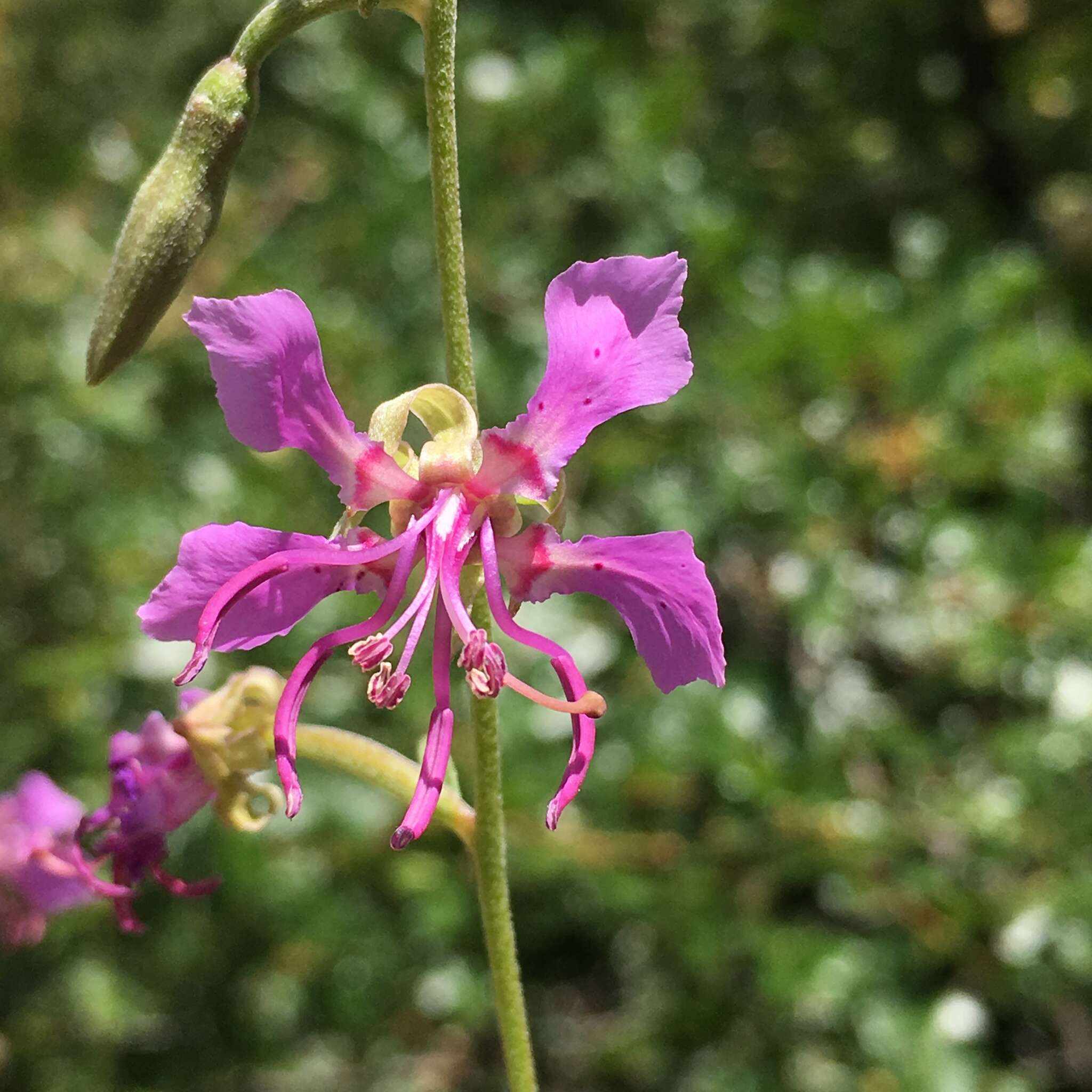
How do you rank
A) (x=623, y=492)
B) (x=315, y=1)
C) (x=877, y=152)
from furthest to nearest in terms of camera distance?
(x=877, y=152) < (x=623, y=492) < (x=315, y=1)

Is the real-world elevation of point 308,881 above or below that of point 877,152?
below

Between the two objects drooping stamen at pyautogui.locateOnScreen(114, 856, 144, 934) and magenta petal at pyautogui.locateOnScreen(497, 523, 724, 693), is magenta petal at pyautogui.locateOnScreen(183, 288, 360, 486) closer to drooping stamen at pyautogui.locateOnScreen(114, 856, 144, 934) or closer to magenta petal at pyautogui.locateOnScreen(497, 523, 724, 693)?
magenta petal at pyautogui.locateOnScreen(497, 523, 724, 693)

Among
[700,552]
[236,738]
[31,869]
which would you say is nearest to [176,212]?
[236,738]

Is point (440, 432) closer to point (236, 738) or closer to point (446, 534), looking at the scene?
point (446, 534)

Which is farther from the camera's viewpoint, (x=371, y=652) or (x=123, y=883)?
(x=123, y=883)

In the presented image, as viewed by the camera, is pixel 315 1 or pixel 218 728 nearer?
pixel 315 1

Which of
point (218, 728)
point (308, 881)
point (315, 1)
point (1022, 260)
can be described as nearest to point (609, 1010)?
point (308, 881)

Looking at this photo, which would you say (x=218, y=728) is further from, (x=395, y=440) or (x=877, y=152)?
(x=877, y=152)
